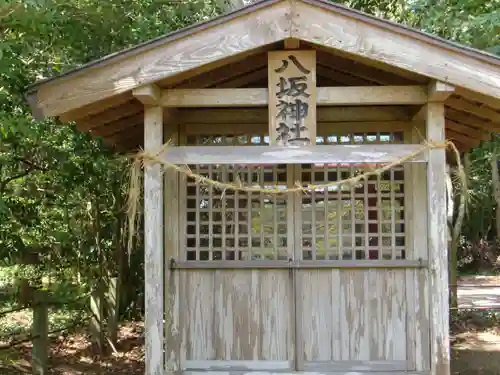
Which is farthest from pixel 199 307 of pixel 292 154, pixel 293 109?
pixel 293 109

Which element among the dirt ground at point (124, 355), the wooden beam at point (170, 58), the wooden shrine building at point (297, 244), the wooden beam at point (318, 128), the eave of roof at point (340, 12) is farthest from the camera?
the dirt ground at point (124, 355)

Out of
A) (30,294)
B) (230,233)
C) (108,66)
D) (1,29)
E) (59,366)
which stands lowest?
(59,366)

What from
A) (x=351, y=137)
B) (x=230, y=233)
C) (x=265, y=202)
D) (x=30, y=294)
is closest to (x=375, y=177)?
(x=351, y=137)

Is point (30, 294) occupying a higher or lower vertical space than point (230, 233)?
lower

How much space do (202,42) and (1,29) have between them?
1870 millimetres

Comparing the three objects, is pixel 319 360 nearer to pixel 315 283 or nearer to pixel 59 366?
pixel 315 283

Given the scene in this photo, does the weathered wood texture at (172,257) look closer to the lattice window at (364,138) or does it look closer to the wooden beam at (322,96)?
the wooden beam at (322,96)

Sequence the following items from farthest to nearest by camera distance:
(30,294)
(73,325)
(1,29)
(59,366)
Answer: (73,325) < (59,366) < (30,294) < (1,29)

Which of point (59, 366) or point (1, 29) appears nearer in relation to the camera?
point (1, 29)

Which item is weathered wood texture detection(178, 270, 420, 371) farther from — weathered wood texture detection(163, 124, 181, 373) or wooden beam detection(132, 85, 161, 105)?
wooden beam detection(132, 85, 161, 105)

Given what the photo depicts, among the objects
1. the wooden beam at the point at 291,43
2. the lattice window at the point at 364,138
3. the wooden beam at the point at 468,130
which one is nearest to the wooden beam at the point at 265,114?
the lattice window at the point at 364,138

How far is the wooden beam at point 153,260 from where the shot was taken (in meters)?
4.80

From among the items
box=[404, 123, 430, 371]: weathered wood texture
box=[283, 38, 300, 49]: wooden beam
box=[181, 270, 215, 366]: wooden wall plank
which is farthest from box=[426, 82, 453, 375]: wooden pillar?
box=[181, 270, 215, 366]: wooden wall plank

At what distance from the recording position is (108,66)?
472 centimetres
